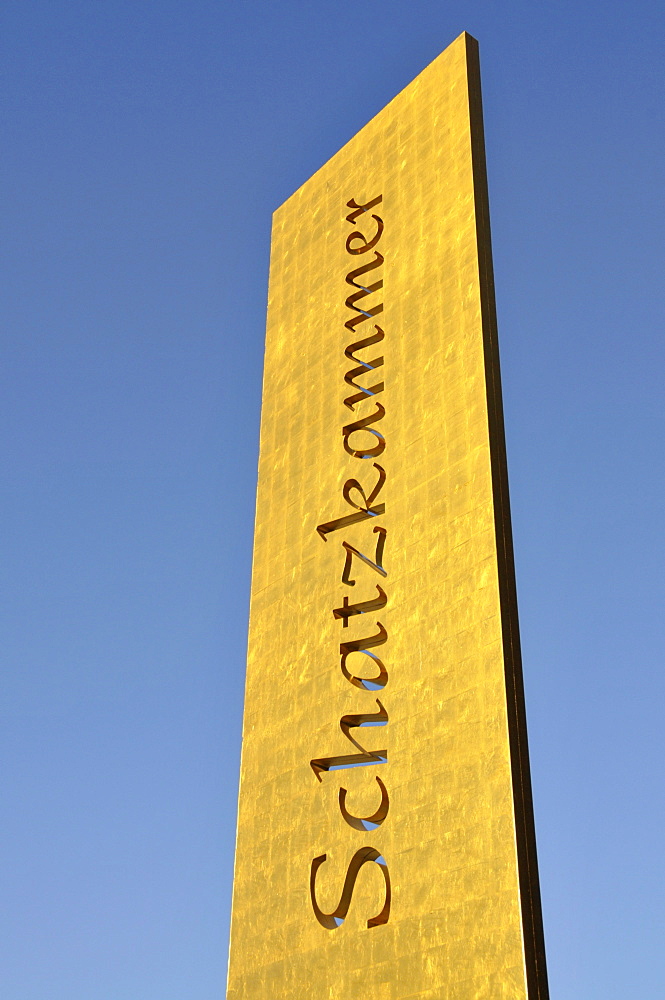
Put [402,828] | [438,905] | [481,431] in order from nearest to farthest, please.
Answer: [438,905] < [402,828] < [481,431]

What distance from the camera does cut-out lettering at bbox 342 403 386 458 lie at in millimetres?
7402

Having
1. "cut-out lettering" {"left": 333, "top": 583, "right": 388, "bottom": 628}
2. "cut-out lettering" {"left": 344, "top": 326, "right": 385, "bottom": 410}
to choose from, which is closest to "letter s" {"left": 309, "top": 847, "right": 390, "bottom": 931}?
"cut-out lettering" {"left": 333, "top": 583, "right": 388, "bottom": 628}

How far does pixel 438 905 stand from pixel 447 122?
16.2 ft

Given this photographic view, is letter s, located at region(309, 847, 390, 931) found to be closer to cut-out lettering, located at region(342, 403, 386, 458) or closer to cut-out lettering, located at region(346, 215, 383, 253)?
cut-out lettering, located at region(342, 403, 386, 458)

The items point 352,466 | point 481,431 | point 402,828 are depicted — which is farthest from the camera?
point 352,466

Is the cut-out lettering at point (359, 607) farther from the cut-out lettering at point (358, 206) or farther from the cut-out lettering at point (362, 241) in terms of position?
the cut-out lettering at point (358, 206)

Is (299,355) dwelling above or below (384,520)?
above

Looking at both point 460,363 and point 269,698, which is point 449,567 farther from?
point 269,698

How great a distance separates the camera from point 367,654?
6.86 meters

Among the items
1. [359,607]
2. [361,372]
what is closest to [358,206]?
[361,372]

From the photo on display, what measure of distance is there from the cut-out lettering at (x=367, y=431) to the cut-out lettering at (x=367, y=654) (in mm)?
1169

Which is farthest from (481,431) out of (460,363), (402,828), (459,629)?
(402,828)

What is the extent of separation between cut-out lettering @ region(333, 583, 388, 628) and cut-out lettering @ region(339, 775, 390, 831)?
1.01 meters

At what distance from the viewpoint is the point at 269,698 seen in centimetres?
748
